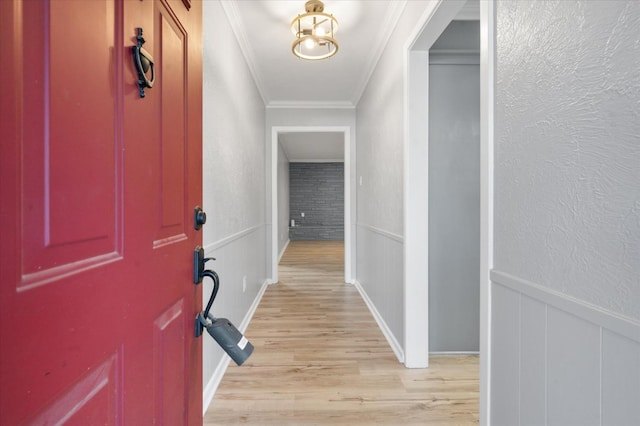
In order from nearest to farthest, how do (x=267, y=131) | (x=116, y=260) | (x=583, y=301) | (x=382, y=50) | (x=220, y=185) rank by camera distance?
(x=116, y=260), (x=583, y=301), (x=220, y=185), (x=382, y=50), (x=267, y=131)

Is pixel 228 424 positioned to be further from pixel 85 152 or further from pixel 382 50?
pixel 382 50

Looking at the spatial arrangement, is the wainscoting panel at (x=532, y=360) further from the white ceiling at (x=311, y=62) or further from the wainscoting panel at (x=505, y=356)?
the white ceiling at (x=311, y=62)

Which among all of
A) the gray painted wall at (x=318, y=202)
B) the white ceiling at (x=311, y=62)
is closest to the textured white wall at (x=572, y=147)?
the white ceiling at (x=311, y=62)

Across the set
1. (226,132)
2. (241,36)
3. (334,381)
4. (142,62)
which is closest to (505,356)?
(334,381)

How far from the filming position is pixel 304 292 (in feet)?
12.1

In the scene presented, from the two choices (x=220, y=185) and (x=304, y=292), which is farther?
(x=304, y=292)

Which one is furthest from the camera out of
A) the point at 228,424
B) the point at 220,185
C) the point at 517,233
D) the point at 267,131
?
the point at 267,131

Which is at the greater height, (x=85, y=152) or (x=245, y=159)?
(x=245, y=159)

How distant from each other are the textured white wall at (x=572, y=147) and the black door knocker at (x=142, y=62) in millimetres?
931

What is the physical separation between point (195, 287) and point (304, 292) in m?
2.87

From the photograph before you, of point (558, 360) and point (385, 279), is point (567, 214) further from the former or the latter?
point (385, 279)

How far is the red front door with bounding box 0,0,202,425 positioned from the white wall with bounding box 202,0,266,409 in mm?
834

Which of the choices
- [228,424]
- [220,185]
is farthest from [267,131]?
[228,424]

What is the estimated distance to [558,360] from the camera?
0.77m
